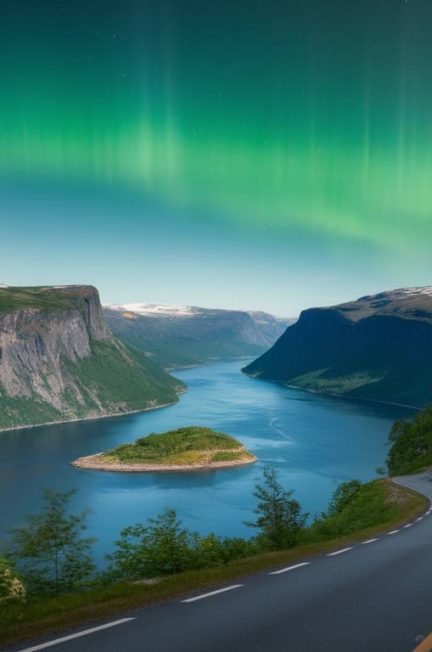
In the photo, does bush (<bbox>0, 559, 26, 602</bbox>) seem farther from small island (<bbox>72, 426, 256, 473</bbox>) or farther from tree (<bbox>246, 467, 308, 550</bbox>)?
small island (<bbox>72, 426, 256, 473</bbox>)

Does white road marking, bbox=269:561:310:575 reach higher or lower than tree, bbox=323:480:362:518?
higher

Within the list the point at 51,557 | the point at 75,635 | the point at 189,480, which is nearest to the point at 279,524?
the point at 51,557

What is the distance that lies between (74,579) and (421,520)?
85.5ft

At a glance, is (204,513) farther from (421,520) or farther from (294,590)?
(294,590)

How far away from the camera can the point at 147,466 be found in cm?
14538

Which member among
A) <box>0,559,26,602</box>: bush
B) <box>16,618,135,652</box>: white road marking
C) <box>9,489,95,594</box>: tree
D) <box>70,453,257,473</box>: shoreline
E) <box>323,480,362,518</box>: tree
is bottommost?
<box>70,453,257,473</box>: shoreline

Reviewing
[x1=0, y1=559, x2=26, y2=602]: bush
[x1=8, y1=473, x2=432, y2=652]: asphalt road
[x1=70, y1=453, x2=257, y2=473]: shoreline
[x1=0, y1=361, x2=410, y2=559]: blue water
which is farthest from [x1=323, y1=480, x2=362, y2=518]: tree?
[x1=70, y1=453, x2=257, y2=473]: shoreline

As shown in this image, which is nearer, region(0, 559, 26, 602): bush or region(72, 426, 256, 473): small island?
region(0, 559, 26, 602): bush

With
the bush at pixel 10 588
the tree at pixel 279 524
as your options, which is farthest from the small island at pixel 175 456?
the bush at pixel 10 588

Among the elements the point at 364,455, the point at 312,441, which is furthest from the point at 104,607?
the point at 312,441

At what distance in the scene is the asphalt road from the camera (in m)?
10.7

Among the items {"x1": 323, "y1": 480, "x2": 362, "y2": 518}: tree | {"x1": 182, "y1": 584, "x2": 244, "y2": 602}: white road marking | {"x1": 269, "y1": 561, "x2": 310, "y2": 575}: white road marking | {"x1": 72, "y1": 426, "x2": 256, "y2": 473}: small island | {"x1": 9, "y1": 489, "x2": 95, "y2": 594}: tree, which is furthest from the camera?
{"x1": 72, "y1": 426, "x2": 256, "y2": 473}: small island

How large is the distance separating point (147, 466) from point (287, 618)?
13754 cm

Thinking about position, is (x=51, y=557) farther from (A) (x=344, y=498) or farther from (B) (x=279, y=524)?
(A) (x=344, y=498)
